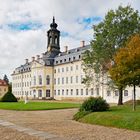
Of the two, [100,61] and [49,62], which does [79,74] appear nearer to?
[49,62]

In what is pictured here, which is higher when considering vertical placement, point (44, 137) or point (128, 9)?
point (128, 9)

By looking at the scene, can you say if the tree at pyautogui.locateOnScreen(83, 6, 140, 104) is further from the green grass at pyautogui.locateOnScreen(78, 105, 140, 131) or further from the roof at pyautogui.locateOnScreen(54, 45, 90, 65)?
the roof at pyautogui.locateOnScreen(54, 45, 90, 65)

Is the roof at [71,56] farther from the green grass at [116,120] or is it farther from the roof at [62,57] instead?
the green grass at [116,120]

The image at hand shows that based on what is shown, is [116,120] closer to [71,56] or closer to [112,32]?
[112,32]

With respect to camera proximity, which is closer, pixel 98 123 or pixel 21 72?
pixel 98 123

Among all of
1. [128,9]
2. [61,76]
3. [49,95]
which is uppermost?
[128,9]

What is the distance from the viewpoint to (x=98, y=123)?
16094 millimetres

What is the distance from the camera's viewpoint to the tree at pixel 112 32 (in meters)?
33.0

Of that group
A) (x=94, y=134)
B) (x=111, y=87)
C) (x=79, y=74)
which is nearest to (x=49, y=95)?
(x=79, y=74)

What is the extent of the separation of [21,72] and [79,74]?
3347cm

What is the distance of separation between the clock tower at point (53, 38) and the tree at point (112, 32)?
46696mm

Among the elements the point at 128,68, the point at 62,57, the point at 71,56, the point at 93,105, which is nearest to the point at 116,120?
the point at 93,105

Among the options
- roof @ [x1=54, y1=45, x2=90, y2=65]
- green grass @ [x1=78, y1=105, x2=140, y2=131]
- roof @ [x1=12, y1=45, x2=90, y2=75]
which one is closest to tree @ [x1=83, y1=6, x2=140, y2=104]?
green grass @ [x1=78, y1=105, x2=140, y2=131]

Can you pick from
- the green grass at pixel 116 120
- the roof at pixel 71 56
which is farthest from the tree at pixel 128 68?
the roof at pixel 71 56
